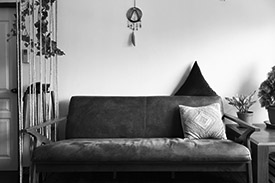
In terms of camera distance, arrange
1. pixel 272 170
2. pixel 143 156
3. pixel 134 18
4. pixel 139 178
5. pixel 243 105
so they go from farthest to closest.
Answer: pixel 134 18, pixel 243 105, pixel 139 178, pixel 272 170, pixel 143 156

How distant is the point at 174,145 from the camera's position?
2064mm

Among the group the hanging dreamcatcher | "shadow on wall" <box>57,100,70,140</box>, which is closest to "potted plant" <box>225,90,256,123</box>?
the hanging dreamcatcher

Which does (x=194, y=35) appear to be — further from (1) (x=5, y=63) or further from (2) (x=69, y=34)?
(1) (x=5, y=63)

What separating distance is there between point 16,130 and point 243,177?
2473 millimetres

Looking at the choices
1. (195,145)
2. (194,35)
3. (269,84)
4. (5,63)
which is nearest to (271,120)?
(269,84)

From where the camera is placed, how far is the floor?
8.01 feet

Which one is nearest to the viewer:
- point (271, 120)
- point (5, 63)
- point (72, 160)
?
point (72, 160)

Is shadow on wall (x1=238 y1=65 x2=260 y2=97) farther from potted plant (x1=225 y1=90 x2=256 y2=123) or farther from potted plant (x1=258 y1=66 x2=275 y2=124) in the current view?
potted plant (x1=258 y1=66 x2=275 y2=124)

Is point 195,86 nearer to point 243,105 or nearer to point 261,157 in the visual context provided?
point 243,105

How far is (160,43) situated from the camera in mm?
2881

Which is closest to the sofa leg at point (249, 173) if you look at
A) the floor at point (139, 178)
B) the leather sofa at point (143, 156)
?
the leather sofa at point (143, 156)

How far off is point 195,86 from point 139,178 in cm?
112

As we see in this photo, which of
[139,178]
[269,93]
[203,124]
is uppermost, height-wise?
[269,93]

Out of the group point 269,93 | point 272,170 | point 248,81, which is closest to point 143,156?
point 272,170
